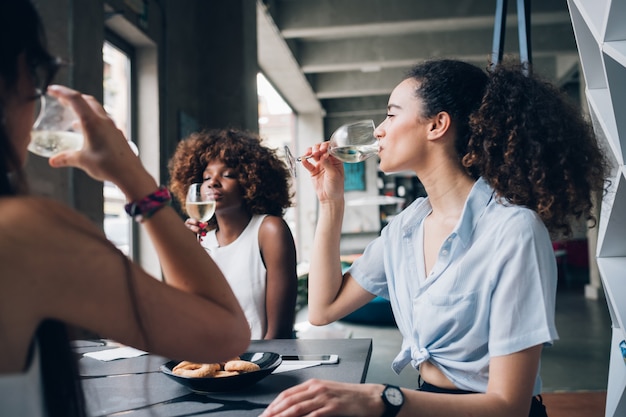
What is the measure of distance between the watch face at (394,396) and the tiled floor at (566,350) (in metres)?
2.68

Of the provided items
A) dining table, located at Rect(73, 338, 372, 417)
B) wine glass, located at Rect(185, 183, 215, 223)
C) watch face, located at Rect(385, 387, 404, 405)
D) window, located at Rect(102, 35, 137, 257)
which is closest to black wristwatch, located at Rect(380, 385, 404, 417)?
watch face, located at Rect(385, 387, 404, 405)

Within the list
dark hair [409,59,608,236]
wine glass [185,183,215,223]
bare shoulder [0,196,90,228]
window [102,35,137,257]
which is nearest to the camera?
bare shoulder [0,196,90,228]

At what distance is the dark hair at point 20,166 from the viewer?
652mm

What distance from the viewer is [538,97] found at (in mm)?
1321

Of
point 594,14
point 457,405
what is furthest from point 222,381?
point 594,14

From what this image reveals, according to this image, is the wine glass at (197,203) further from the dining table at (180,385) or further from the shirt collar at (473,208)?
the shirt collar at (473,208)

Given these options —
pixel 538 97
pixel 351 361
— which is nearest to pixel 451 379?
pixel 351 361

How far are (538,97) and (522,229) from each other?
36cm

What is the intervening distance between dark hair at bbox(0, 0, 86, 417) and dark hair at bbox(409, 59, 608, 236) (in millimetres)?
997

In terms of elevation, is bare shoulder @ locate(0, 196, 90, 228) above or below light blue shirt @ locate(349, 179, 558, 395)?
above

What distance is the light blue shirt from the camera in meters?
1.13

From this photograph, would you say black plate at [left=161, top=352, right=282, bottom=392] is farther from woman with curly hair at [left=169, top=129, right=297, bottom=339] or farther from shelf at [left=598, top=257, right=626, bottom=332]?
shelf at [left=598, top=257, right=626, bottom=332]

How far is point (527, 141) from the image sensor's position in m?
1.30

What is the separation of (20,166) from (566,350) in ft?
14.7
